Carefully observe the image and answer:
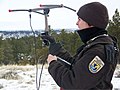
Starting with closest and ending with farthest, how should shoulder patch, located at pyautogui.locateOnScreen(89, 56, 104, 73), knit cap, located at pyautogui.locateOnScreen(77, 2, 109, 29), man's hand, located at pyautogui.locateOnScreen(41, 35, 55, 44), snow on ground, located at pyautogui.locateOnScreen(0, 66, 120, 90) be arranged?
shoulder patch, located at pyautogui.locateOnScreen(89, 56, 104, 73), knit cap, located at pyautogui.locateOnScreen(77, 2, 109, 29), man's hand, located at pyautogui.locateOnScreen(41, 35, 55, 44), snow on ground, located at pyautogui.locateOnScreen(0, 66, 120, 90)

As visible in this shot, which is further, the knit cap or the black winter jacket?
the knit cap

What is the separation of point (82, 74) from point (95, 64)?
0.10 meters

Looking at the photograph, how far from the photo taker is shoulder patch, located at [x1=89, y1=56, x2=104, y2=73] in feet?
6.30

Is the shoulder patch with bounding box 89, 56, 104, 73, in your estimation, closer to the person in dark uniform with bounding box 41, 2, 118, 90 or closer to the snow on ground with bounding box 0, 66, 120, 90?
the person in dark uniform with bounding box 41, 2, 118, 90

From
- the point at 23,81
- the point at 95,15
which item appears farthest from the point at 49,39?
the point at 23,81

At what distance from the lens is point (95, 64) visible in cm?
192

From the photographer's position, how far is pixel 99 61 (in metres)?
1.93

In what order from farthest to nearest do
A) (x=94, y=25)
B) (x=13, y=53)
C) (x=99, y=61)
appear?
(x=13, y=53) → (x=94, y=25) → (x=99, y=61)

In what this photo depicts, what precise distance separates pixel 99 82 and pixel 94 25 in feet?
1.16

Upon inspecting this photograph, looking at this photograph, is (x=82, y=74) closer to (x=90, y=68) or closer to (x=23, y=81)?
(x=90, y=68)

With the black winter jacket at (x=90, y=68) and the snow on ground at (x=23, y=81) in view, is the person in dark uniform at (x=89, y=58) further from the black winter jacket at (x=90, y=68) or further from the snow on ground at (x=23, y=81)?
the snow on ground at (x=23, y=81)

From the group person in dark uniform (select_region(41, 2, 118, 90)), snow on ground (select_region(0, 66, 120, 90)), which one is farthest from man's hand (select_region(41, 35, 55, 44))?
snow on ground (select_region(0, 66, 120, 90))

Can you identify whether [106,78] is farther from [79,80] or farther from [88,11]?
[88,11]

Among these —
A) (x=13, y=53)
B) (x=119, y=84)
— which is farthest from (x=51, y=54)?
(x=13, y=53)
